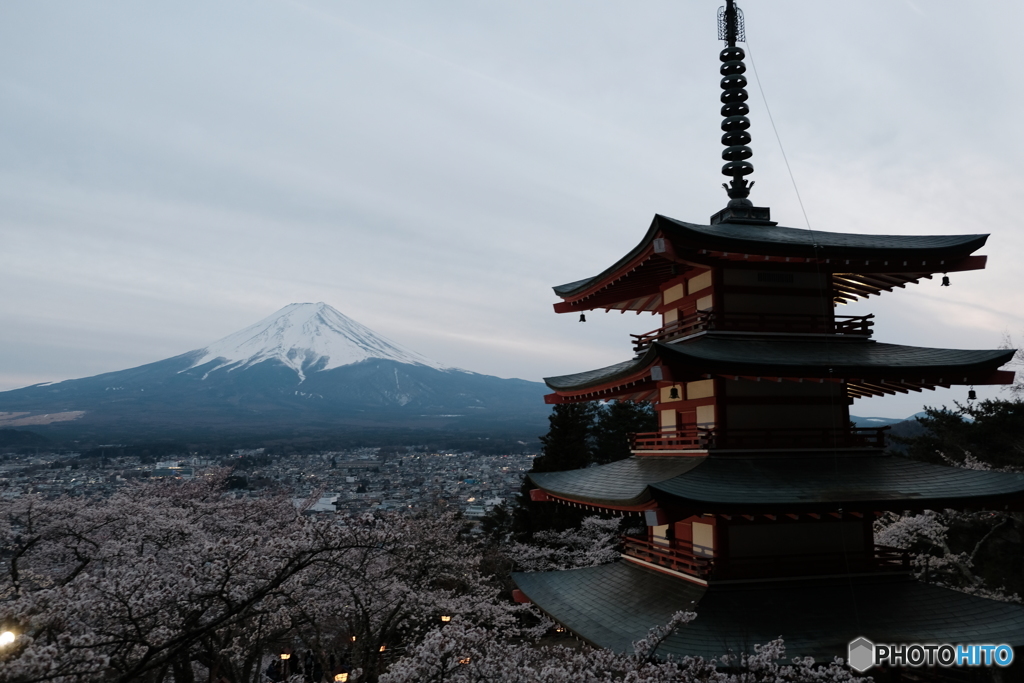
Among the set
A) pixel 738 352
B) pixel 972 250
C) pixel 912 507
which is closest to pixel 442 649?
pixel 738 352

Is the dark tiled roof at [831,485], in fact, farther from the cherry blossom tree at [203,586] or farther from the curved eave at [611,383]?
the cherry blossom tree at [203,586]

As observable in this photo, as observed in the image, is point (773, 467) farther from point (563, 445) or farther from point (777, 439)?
point (563, 445)

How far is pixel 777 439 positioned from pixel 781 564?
2.13 m

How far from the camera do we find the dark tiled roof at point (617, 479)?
11.1 m

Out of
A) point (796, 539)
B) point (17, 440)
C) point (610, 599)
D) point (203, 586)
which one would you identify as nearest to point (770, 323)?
point (796, 539)

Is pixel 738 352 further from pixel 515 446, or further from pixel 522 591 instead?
pixel 515 446

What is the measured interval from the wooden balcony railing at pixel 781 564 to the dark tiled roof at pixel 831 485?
4.42ft

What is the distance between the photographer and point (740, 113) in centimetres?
1395

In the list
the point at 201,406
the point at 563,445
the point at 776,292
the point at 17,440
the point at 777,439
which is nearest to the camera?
the point at 777,439

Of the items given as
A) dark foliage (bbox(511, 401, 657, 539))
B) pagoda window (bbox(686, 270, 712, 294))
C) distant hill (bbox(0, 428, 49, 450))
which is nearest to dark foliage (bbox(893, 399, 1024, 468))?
dark foliage (bbox(511, 401, 657, 539))

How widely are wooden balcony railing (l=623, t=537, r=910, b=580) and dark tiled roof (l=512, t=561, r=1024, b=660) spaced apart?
0.19m

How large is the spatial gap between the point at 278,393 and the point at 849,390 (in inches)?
7354

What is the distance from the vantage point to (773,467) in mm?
10867

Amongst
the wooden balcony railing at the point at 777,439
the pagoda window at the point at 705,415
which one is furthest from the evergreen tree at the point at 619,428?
the wooden balcony railing at the point at 777,439
